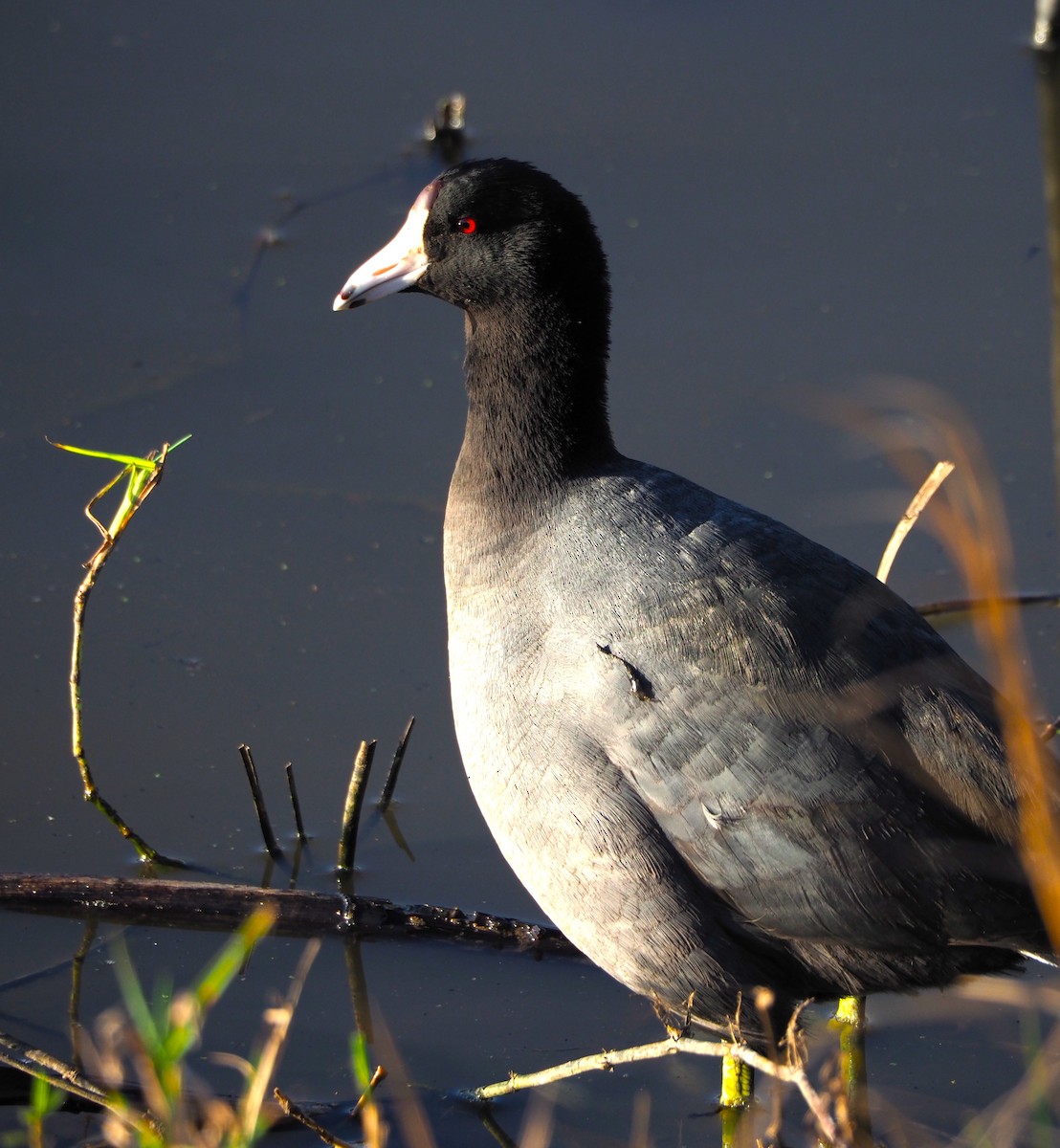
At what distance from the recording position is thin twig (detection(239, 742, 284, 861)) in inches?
121

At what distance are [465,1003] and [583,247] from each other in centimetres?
136

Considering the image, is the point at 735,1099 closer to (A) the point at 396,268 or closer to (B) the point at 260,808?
(B) the point at 260,808

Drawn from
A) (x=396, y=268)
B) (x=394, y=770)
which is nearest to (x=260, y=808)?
(x=394, y=770)

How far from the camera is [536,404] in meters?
2.89

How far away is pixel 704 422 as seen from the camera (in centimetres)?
433

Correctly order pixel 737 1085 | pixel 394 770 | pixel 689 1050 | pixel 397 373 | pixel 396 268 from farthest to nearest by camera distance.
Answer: pixel 397 373, pixel 394 770, pixel 396 268, pixel 737 1085, pixel 689 1050

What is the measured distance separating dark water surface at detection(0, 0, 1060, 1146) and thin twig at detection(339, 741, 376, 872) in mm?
63

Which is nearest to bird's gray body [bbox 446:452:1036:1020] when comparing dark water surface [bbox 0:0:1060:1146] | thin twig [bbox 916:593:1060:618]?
dark water surface [bbox 0:0:1060:1146]

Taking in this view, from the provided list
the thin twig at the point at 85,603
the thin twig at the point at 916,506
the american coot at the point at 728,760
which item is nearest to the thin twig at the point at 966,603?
the thin twig at the point at 916,506

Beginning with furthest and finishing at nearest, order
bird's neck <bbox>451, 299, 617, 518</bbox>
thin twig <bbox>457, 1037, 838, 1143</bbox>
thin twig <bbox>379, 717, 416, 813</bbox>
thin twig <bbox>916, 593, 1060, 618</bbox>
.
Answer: thin twig <bbox>916, 593, 1060, 618</bbox> < thin twig <bbox>379, 717, 416, 813</bbox> < bird's neck <bbox>451, 299, 617, 518</bbox> < thin twig <bbox>457, 1037, 838, 1143</bbox>

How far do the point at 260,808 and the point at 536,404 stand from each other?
932 millimetres

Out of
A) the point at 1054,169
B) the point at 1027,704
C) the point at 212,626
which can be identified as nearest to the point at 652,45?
the point at 1054,169

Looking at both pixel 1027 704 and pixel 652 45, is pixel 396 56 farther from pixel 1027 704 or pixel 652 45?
pixel 1027 704

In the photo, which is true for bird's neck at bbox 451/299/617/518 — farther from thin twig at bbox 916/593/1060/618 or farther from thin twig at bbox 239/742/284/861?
thin twig at bbox 916/593/1060/618
